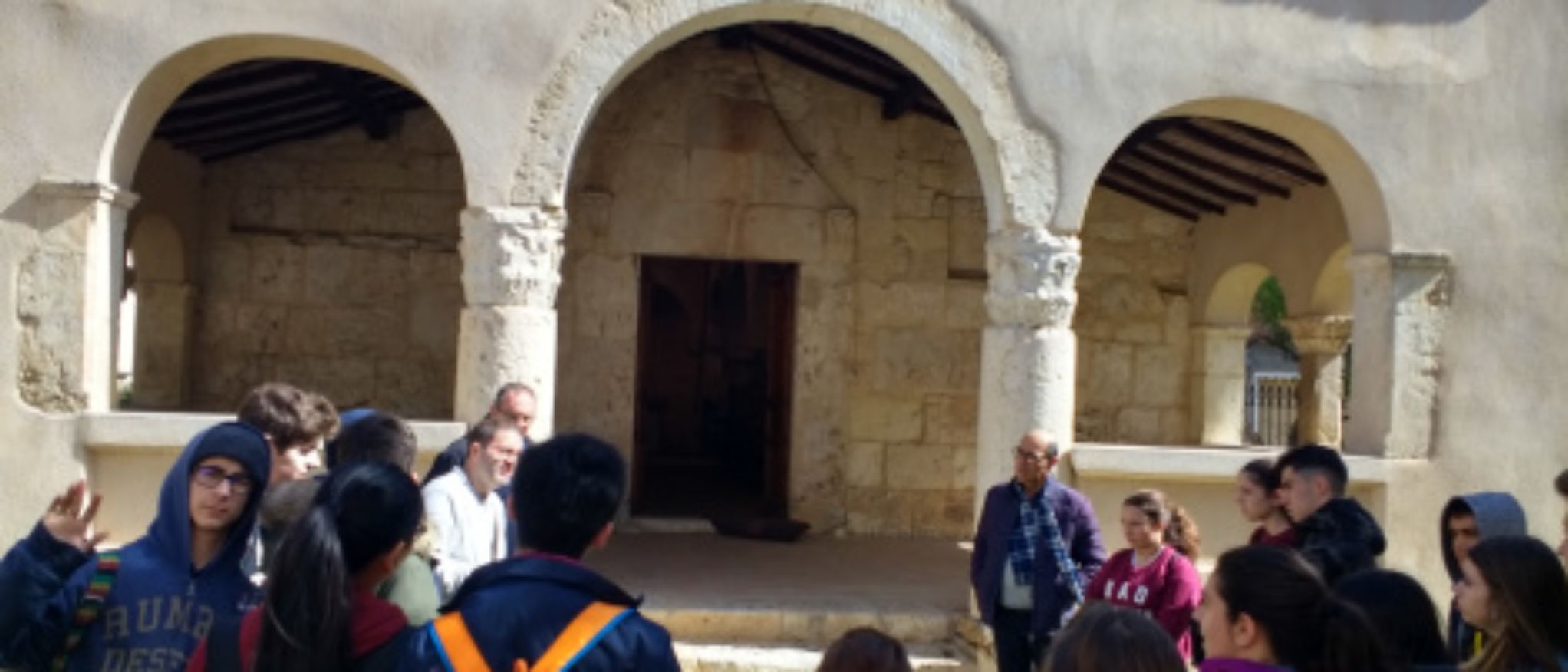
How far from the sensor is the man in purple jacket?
528 centimetres

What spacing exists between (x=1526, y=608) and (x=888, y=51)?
4.87 metres

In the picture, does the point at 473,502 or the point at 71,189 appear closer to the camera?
the point at 473,502

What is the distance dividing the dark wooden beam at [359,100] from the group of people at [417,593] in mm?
5293

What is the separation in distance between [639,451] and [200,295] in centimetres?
344

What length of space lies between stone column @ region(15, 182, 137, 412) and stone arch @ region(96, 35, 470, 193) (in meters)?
0.20

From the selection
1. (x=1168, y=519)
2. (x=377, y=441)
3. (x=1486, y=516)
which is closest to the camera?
(x=377, y=441)

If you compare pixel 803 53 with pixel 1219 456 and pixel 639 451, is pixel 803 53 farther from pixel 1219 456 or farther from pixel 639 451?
pixel 1219 456

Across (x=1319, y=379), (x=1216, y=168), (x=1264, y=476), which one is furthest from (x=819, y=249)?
(x=1264, y=476)

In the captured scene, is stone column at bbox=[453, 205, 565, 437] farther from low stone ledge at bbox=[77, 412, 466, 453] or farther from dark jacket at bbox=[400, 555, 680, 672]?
dark jacket at bbox=[400, 555, 680, 672]

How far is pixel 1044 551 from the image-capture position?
17.4 ft

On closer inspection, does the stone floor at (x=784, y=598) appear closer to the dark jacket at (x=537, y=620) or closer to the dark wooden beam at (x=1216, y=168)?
the dark wooden beam at (x=1216, y=168)

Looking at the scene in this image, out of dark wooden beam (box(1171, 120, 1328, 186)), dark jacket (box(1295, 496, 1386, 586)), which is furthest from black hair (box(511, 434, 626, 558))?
dark wooden beam (box(1171, 120, 1328, 186))

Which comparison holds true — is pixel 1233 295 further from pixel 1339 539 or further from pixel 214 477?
pixel 214 477

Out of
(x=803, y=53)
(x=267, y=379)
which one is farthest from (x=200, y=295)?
(x=803, y=53)
